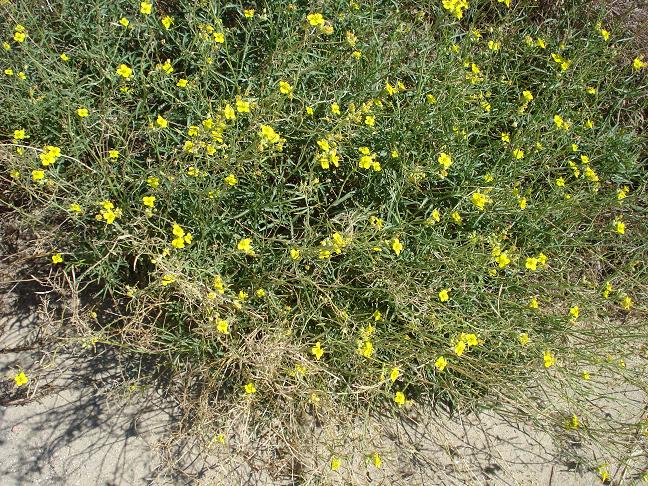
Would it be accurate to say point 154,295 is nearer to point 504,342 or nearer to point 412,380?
point 412,380

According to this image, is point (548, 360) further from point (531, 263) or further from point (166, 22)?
point (166, 22)

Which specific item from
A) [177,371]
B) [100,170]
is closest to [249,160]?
[100,170]

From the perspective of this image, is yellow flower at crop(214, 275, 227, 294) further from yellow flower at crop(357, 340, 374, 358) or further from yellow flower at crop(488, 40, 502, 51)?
yellow flower at crop(488, 40, 502, 51)

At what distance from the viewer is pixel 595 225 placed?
11.2 feet

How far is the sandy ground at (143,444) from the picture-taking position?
268 centimetres

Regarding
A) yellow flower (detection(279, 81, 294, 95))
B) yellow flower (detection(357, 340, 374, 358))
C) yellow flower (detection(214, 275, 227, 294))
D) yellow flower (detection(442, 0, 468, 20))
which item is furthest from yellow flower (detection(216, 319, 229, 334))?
yellow flower (detection(442, 0, 468, 20))

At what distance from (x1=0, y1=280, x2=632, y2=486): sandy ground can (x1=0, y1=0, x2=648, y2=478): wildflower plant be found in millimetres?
164

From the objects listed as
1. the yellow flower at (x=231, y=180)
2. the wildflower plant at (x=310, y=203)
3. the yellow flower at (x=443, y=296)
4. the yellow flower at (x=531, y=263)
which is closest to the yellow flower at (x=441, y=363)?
the wildflower plant at (x=310, y=203)

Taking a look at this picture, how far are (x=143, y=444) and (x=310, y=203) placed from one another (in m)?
1.39

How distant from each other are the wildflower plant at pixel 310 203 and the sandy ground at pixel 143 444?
164 millimetres

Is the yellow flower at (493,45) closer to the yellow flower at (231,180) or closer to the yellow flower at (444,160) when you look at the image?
the yellow flower at (444,160)

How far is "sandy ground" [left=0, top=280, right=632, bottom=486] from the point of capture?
8.79ft

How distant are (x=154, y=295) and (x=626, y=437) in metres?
2.44

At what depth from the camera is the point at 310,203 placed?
9.93 ft
